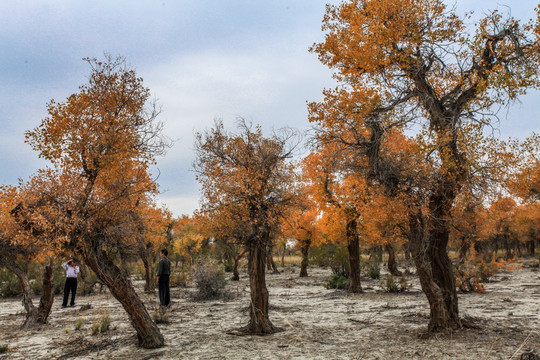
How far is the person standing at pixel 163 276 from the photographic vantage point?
13.3 m

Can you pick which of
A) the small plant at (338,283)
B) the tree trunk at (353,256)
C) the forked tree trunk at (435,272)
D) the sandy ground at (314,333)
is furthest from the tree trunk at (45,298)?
the small plant at (338,283)

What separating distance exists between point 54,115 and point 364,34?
7.24 m

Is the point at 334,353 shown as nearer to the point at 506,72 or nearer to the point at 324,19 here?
the point at 506,72

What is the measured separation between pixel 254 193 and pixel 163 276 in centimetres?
547

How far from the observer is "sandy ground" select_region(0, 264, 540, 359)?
789cm

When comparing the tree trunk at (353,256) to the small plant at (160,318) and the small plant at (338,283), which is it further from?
the small plant at (160,318)

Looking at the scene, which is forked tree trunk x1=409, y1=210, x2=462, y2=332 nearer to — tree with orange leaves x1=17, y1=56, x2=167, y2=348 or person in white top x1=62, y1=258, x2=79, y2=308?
tree with orange leaves x1=17, y1=56, x2=167, y2=348

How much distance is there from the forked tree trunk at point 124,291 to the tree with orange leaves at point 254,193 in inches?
89.3

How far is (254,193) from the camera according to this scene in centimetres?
993

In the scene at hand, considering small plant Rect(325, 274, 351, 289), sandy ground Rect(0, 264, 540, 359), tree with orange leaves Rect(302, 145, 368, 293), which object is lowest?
sandy ground Rect(0, 264, 540, 359)

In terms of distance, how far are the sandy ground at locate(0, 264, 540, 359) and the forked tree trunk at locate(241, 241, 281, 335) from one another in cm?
40

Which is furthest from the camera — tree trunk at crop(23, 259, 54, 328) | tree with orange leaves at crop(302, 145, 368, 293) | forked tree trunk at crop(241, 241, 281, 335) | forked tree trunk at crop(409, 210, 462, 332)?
tree with orange leaves at crop(302, 145, 368, 293)

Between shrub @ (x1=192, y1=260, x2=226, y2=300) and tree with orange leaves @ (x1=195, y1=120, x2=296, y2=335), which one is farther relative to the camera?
shrub @ (x1=192, y1=260, x2=226, y2=300)

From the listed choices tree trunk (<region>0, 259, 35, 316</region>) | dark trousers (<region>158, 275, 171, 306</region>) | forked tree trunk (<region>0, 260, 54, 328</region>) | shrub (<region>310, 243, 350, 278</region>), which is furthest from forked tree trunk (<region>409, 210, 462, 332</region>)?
shrub (<region>310, 243, 350, 278</region>)
